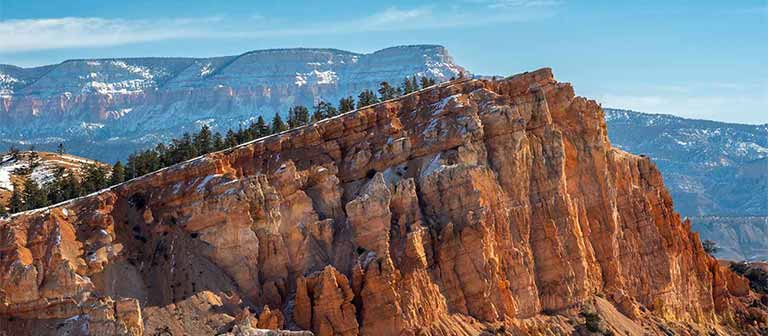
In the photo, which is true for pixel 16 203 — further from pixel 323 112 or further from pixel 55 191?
pixel 323 112

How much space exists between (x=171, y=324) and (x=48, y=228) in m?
12.0

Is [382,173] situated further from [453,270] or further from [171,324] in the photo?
[171,324]

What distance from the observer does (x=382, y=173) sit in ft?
355

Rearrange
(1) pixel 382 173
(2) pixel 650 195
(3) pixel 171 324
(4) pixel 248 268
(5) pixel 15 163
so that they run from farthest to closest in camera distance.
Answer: (5) pixel 15 163
(2) pixel 650 195
(1) pixel 382 173
(4) pixel 248 268
(3) pixel 171 324

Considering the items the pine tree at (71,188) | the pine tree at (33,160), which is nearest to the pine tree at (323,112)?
the pine tree at (71,188)

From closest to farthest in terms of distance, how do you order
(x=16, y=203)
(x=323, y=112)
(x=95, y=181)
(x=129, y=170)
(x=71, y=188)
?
(x=16, y=203), (x=71, y=188), (x=95, y=181), (x=129, y=170), (x=323, y=112)

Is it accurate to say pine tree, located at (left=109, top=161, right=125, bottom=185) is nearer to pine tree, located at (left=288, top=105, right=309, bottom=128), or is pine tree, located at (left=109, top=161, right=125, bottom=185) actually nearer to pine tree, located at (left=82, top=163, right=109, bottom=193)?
pine tree, located at (left=82, top=163, right=109, bottom=193)

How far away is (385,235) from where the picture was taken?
102500 millimetres

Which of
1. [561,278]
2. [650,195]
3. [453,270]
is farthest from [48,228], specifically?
[650,195]

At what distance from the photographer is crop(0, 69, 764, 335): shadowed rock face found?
96.3 meters

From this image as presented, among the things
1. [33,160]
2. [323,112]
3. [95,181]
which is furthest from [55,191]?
[33,160]

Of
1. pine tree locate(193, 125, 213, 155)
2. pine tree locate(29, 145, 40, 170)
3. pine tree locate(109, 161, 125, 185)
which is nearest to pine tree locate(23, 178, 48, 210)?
pine tree locate(109, 161, 125, 185)

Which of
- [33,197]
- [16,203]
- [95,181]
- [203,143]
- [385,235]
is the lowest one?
[16,203]

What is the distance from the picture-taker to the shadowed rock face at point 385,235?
9631 centimetres
